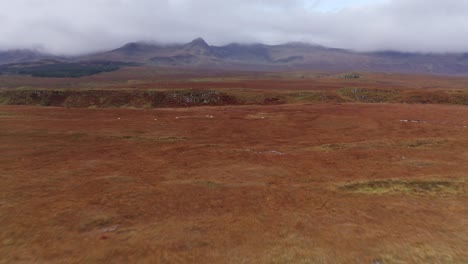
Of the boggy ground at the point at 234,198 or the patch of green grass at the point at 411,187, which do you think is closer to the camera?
the boggy ground at the point at 234,198

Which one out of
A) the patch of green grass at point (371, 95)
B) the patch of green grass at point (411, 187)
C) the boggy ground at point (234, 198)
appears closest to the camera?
the boggy ground at point (234, 198)

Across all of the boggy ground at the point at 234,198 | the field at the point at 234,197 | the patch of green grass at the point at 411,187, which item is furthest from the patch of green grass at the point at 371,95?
the patch of green grass at the point at 411,187

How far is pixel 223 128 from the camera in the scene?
48.8 metres

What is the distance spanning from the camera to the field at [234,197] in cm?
1391

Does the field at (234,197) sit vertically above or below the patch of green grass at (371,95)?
below

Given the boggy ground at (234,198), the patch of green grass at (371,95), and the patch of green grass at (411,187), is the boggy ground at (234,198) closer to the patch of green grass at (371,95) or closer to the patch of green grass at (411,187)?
the patch of green grass at (411,187)

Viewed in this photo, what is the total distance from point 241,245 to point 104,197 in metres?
9.62

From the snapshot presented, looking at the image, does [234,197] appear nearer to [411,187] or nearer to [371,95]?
[411,187]

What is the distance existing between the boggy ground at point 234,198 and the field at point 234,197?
0.08 meters

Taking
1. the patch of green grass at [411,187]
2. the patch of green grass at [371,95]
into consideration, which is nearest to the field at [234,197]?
the patch of green grass at [411,187]

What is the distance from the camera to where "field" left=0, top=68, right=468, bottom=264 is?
45.6 feet

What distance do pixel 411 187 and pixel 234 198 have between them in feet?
36.9

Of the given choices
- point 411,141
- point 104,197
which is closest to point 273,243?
point 104,197

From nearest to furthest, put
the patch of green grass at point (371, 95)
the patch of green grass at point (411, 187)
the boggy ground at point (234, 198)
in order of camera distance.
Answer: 1. the boggy ground at point (234, 198)
2. the patch of green grass at point (411, 187)
3. the patch of green grass at point (371, 95)
